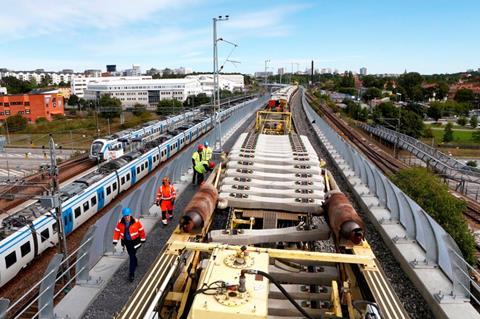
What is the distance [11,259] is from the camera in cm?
1171

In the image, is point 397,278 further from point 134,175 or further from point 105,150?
point 105,150

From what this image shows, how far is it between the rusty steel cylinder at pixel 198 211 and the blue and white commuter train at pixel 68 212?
4.76 metres

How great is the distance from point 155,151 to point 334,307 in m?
22.3

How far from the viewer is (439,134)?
69.3m

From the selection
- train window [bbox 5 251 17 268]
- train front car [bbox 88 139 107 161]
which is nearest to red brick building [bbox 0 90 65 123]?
train front car [bbox 88 139 107 161]

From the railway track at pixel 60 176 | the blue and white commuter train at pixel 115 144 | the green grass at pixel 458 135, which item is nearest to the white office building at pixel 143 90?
the green grass at pixel 458 135

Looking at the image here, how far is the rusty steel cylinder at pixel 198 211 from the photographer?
20.8 ft

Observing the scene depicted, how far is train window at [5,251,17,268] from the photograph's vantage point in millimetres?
11515

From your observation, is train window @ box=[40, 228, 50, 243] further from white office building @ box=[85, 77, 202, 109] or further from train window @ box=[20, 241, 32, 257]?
white office building @ box=[85, 77, 202, 109]

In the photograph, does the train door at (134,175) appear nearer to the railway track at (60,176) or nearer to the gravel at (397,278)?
the railway track at (60,176)

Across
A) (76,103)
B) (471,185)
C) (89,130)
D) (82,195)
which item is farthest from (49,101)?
(471,185)

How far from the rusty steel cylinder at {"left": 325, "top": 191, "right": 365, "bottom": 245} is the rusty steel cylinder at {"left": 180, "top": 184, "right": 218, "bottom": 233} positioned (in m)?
2.19

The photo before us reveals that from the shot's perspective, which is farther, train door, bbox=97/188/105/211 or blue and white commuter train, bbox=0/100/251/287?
train door, bbox=97/188/105/211

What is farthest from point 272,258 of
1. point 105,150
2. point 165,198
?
point 105,150
